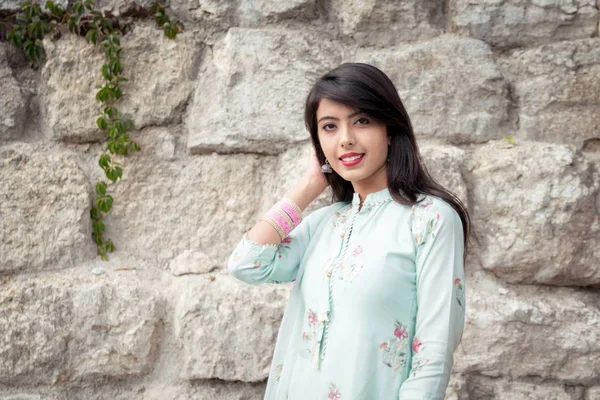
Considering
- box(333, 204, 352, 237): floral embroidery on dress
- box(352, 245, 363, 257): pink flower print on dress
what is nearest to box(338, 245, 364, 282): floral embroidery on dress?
box(352, 245, 363, 257): pink flower print on dress

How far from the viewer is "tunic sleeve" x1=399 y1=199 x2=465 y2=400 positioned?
1341mm

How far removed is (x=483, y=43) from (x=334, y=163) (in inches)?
38.2

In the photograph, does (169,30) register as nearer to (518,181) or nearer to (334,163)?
(334,163)

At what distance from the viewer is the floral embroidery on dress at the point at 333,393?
1.45 m

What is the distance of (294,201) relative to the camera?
1818 millimetres

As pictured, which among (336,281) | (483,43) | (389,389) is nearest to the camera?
(389,389)

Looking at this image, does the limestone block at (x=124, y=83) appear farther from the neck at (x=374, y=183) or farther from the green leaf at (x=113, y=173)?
the neck at (x=374, y=183)

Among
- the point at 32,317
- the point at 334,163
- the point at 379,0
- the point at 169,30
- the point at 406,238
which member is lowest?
the point at 32,317

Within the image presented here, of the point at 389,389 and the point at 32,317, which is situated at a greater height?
the point at 389,389

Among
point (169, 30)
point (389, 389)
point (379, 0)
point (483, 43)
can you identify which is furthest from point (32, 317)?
point (483, 43)

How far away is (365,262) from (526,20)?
126cm

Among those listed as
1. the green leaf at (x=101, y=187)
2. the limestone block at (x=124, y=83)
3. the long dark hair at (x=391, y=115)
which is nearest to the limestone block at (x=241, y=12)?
the limestone block at (x=124, y=83)

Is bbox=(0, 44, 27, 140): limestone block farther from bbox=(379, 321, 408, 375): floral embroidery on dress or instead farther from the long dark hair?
bbox=(379, 321, 408, 375): floral embroidery on dress

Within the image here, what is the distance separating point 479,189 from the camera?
2.15 m
